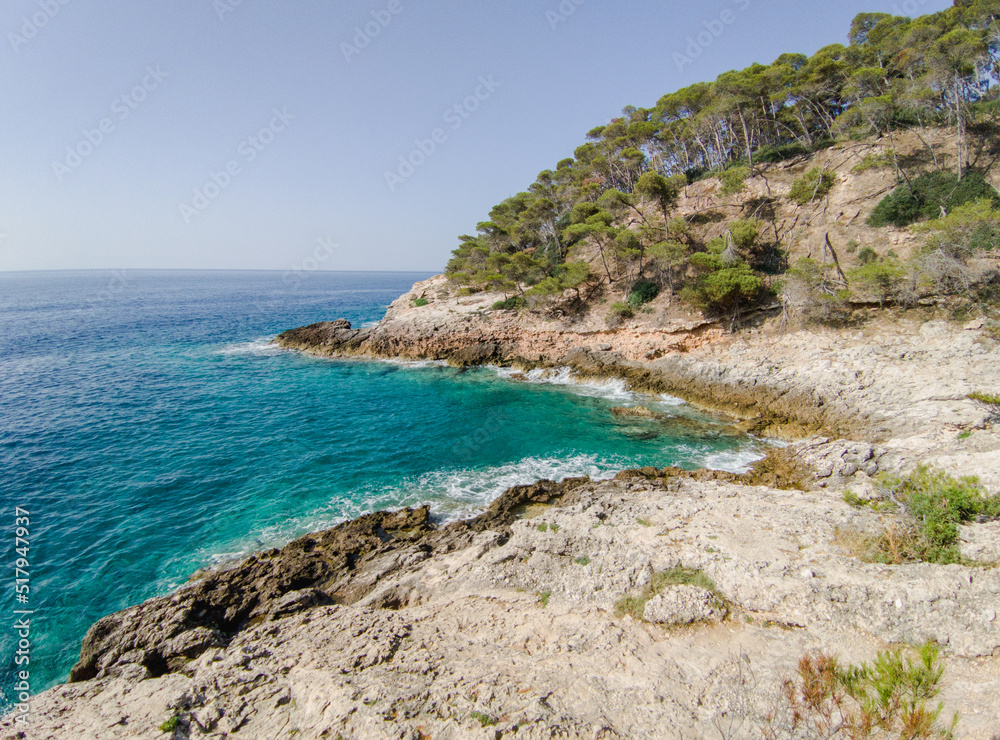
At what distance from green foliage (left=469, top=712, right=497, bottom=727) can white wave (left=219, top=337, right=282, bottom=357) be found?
37291mm

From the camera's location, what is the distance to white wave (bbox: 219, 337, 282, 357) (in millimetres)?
36625

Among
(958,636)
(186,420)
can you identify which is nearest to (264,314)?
(186,420)

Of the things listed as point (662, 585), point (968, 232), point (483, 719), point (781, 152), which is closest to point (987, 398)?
point (968, 232)

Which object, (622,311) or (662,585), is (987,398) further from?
(622,311)

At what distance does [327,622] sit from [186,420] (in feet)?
61.9

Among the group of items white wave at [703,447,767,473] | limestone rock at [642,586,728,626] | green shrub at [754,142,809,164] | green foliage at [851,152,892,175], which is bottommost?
white wave at [703,447,767,473]

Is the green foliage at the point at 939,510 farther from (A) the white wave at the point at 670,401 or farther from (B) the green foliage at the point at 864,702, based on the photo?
(A) the white wave at the point at 670,401

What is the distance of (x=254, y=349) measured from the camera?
125 ft

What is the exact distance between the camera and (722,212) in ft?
115

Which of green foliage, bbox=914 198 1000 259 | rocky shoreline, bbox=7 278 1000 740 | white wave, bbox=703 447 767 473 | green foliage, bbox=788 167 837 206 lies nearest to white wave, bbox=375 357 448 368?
rocky shoreline, bbox=7 278 1000 740

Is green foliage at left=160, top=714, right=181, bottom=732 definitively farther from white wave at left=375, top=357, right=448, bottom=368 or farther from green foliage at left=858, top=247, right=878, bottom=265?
green foliage at left=858, top=247, right=878, bottom=265

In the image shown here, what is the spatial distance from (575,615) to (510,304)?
96.0 ft

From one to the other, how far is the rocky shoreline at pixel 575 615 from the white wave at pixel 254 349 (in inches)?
1171

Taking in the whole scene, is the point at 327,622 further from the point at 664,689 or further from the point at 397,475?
the point at 397,475
